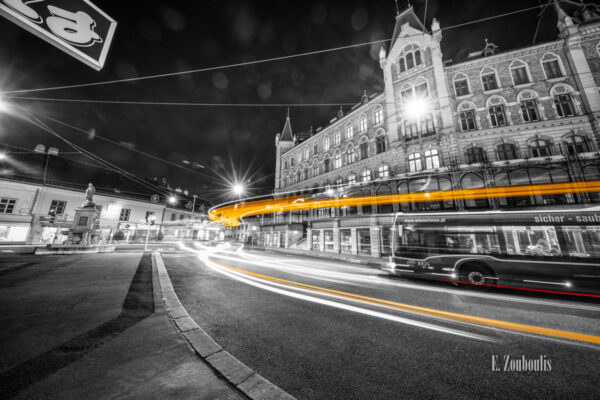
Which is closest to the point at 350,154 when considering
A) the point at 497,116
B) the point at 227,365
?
the point at 497,116

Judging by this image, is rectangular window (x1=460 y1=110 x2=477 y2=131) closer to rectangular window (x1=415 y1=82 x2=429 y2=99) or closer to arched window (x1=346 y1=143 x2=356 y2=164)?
rectangular window (x1=415 y1=82 x2=429 y2=99)

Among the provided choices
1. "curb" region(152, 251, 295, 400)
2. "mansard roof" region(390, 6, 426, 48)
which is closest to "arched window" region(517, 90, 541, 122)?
"mansard roof" region(390, 6, 426, 48)

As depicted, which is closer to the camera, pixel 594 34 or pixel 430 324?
pixel 430 324

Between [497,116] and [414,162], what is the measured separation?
7.36 m

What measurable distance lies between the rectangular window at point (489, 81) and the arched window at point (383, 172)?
10422 millimetres

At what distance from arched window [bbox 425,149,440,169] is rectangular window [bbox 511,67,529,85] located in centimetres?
875

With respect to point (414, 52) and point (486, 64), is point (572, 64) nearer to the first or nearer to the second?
point (486, 64)

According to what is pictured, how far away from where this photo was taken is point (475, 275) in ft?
25.2

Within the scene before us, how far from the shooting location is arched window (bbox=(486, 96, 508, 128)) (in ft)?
55.6

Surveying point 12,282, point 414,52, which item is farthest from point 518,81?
point 12,282

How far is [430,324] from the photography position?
396cm

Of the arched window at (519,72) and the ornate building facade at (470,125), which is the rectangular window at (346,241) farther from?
the arched window at (519,72)

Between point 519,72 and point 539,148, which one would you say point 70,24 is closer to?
point 539,148

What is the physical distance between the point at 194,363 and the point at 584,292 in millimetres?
10418
